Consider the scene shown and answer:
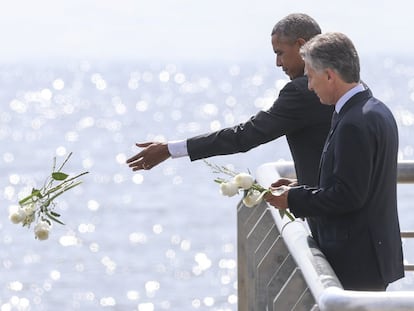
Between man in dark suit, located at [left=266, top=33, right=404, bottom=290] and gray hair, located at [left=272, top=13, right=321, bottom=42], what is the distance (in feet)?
2.30

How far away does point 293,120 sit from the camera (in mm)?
5484

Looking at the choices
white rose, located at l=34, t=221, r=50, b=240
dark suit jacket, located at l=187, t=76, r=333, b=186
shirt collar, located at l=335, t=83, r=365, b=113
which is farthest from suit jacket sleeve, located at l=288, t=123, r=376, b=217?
white rose, located at l=34, t=221, r=50, b=240

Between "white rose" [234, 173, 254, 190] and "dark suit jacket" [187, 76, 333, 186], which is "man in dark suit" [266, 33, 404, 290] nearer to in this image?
"white rose" [234, 173, 254, 190]

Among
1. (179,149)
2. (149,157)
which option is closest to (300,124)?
(179,149)

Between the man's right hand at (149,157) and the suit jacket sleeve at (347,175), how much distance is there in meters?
1.23

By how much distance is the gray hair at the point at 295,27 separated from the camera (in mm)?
5543

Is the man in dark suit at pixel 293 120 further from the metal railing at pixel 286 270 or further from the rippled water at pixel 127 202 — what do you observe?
the rippled water at pixel 127 202

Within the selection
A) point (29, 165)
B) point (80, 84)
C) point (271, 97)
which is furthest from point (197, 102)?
point (29, 165)

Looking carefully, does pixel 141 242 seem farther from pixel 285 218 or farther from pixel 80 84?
pixel 80 84

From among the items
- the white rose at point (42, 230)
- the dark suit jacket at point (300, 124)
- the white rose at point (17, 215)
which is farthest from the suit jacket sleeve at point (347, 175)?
the white rose at point (17, 215)

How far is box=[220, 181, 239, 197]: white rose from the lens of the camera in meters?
5.01

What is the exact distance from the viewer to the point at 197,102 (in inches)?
2687

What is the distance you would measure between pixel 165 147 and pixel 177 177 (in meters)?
32.8

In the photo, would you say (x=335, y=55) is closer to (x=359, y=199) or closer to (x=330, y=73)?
(x=330, y=73)
